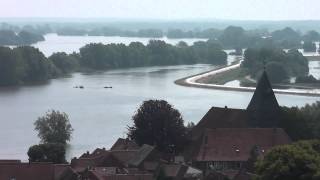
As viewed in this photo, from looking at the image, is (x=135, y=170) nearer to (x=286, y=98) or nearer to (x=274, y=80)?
(x=286, y=98)

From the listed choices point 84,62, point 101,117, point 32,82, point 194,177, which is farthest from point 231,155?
point 84,62

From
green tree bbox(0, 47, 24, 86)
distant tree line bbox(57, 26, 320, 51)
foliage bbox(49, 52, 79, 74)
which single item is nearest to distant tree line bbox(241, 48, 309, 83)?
foliage bbox(49, 52, 79, 74)

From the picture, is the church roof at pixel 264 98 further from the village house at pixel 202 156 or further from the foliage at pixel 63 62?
the foliage at pixel 63 62

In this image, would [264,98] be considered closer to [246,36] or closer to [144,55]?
[144,55]

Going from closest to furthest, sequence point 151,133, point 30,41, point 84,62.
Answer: point 151,133 → point 84,62 → point 30,41

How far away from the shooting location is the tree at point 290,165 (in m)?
14.0

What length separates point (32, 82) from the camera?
47.1m

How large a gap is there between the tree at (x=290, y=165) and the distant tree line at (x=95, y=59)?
106 feet

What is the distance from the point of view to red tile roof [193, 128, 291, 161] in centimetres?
1812

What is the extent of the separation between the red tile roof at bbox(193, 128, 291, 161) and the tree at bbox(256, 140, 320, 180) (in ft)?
11.7

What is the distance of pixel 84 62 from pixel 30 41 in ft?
125

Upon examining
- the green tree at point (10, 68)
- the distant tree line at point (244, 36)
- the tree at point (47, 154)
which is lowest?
the distant tree line at point (244, 36)

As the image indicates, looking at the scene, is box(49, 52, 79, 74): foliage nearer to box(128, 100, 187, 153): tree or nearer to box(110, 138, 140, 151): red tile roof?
box(110, 138, 140, 151): red tile roof

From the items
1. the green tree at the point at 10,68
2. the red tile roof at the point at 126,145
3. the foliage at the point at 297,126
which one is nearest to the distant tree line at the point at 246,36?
the green tree at the point at 10,68
